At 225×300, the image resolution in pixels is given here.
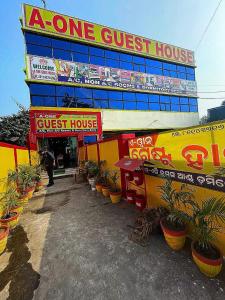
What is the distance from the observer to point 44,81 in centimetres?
1285

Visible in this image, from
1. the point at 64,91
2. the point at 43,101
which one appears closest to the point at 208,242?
the point at 43,101

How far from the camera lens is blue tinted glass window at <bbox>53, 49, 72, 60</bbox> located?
1361cm

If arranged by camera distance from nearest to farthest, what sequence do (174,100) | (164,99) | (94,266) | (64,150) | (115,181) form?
(94,266), (115,181), (64,150), (164,99), (174,100)

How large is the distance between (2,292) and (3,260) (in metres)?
0.80

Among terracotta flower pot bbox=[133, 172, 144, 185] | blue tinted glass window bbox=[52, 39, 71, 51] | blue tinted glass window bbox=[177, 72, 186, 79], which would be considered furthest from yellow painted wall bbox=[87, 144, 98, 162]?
blue tinted glass window bbox=[177, 72, 186, 79]

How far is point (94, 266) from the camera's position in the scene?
2.78 metres

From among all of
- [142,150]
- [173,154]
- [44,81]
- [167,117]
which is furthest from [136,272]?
[167,117]

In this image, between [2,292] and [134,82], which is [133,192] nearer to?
[2,292]

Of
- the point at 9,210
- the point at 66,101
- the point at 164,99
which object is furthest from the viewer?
the point at 164,99

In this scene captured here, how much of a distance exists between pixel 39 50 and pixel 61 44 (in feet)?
6.62

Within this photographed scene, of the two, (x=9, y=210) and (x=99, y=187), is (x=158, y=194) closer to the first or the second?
(x=99, y=187)

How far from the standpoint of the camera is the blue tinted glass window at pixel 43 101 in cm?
1253

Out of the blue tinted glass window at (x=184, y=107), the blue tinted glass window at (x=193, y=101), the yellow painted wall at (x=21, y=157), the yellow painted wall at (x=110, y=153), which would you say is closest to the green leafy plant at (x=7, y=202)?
the yellow painted wall at (x=21, y=157)

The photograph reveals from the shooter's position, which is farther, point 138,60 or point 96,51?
point 138,60
